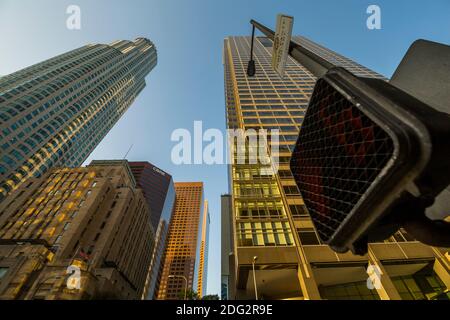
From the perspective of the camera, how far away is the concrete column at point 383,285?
55.7 ft

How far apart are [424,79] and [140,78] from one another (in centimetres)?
17851

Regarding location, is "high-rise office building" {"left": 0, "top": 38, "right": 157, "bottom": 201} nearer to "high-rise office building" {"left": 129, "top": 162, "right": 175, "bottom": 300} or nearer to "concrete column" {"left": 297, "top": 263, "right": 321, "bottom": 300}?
"high-rise office building" {"left": 129, "top": 162, "right": 175, "bottom": 300}

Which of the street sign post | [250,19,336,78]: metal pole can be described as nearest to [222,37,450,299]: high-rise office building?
the street sign post

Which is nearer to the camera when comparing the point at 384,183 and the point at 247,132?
the point at 384,183

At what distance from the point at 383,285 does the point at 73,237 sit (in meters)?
56.5

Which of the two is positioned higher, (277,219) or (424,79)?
(277,219)

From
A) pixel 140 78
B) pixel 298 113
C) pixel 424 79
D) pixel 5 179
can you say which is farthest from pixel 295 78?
pixel 140 78

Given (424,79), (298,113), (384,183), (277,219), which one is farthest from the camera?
(298,113)

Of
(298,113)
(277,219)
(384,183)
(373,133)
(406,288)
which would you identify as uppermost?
(298,113)

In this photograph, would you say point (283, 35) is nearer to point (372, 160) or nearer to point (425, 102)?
point (425, 102)

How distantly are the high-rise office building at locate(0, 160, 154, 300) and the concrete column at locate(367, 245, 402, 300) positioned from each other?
44386mm

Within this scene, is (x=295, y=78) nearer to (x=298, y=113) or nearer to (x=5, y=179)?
(x=298, y=113)

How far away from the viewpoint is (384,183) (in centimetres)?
217

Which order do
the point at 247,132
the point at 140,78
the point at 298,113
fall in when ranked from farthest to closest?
the point at 140,78, the point at 298,113, the point at 247,132
